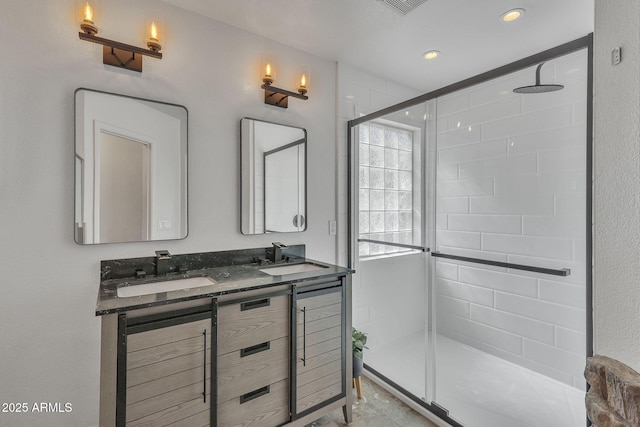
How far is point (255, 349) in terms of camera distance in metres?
1.62

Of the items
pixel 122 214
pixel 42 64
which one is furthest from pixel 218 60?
pixel 122 214

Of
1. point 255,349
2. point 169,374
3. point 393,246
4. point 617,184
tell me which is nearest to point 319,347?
point 255,349

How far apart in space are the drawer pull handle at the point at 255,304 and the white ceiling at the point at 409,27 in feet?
5.64

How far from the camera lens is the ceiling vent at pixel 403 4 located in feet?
5.93

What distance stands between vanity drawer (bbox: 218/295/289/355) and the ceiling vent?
1.78 m

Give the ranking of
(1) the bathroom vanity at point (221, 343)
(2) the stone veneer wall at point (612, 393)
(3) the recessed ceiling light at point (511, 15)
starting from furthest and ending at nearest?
1. (3) the recessed ceiling light at point (511, 15)
2. (1) the bathroom vanity at point (221, 343)
3. (2) the stone veneer wall at point (612, 393)

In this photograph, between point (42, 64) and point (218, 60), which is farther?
point (218, 60)

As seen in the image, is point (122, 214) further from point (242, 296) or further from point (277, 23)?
point (277, 23)

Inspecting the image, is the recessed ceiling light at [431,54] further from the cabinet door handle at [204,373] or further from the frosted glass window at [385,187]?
the cabinet door handle at [204,373]

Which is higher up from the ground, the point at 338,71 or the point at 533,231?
the point at 338,71

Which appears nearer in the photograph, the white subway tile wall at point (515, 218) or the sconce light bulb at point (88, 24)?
the sconce light bulb at point (88, 24)

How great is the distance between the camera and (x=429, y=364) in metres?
2.20

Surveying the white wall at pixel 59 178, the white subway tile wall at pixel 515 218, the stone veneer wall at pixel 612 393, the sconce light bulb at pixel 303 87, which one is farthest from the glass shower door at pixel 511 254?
the white wall at pixel 59 178

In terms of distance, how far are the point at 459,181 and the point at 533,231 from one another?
0.56 metres
